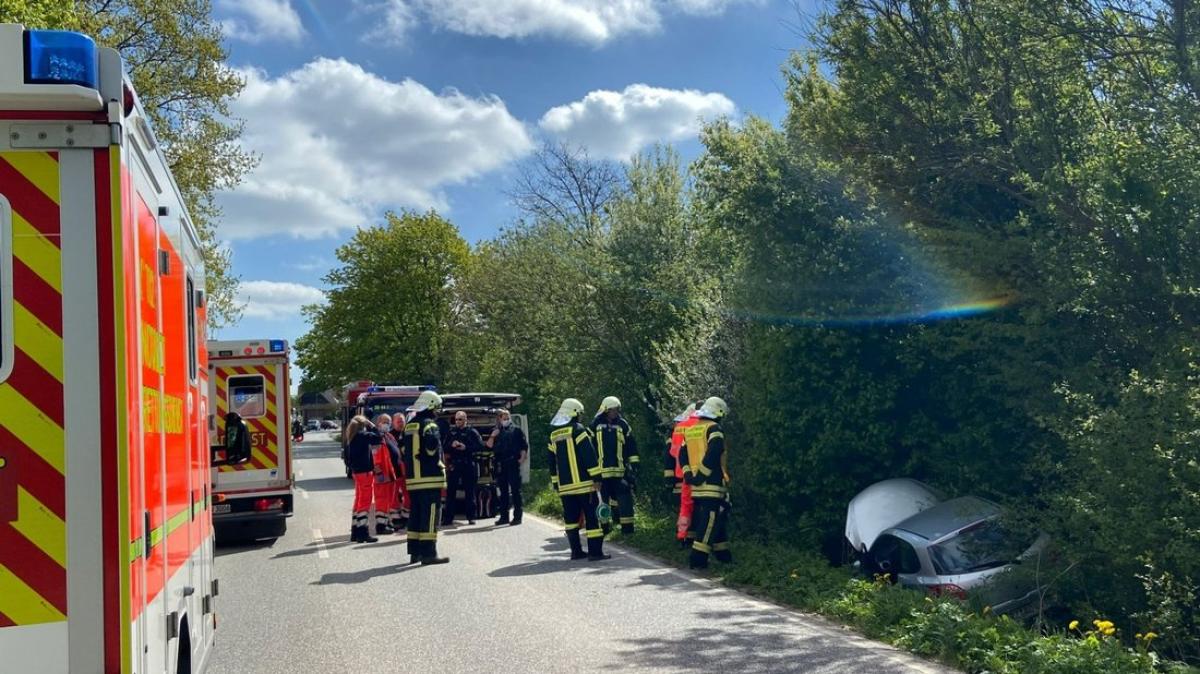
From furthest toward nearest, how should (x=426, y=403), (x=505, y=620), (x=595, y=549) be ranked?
(x=426, y=403) → (x=595, y=549) → (x=505, y=620)

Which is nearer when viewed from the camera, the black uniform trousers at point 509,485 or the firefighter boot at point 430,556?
the firefighter boot at point 430,556

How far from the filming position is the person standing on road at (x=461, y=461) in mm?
17281

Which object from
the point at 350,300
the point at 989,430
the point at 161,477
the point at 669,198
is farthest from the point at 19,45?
the point at 350,300

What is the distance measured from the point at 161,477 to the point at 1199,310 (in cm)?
1052

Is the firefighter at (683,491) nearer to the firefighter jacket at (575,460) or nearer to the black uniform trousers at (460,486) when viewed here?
the firefighter jacket at (575,460)

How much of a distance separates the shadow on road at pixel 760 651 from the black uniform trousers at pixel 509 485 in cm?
820

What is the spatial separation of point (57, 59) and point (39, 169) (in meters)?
0.36

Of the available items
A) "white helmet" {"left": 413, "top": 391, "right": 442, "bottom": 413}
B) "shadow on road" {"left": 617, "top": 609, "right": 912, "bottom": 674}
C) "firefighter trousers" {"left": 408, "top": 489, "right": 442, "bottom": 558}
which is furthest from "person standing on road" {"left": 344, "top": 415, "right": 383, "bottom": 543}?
"shadow on road" {"left": 617, "top": 609, "right": 912, "bottom": 674}

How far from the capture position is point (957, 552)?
10.6 metres

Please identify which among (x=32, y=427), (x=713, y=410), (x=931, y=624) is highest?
(x=32, y=427)

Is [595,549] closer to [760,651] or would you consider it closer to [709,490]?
[709,490]

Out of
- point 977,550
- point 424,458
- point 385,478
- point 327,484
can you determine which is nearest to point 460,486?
point 385,478

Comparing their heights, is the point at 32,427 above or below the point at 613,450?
above

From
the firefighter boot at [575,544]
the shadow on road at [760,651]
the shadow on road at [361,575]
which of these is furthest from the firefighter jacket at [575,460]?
the shadow on road at [760,651]
